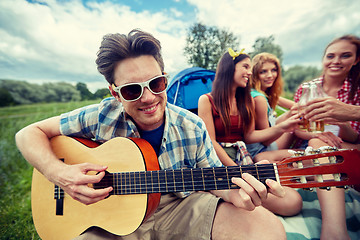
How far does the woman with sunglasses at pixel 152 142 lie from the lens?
1.00m

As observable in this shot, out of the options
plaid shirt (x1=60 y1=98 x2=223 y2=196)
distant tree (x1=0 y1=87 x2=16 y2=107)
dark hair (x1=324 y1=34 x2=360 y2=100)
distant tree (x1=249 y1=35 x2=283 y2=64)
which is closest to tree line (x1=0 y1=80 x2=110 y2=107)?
distant tree (x1=0 y1=87 x2=16 y2=107)

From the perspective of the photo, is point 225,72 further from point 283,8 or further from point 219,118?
point 283,8

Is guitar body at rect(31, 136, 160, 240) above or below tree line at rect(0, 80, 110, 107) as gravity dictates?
below

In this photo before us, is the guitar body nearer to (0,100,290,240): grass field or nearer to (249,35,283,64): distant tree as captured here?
(0,100,290,240): grass field

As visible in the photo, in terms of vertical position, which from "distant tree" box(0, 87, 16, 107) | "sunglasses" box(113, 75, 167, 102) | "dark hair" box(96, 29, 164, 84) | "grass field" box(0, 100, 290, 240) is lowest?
"grass field" box(0, 100, 290, 240)

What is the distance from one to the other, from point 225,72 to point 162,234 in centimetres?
193

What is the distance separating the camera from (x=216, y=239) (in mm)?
1021

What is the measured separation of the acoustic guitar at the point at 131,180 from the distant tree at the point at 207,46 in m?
2.65

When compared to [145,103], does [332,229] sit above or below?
below

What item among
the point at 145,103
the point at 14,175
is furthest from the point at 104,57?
the point at 14,175

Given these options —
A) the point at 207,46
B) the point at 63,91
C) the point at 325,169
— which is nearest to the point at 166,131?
the point at 325,169

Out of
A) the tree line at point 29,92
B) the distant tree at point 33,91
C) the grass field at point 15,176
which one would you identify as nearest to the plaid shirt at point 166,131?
the grass field at point 15,176

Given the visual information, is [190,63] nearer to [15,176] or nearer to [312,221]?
[312,221]

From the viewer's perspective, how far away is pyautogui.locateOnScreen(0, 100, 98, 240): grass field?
1.72 meters
